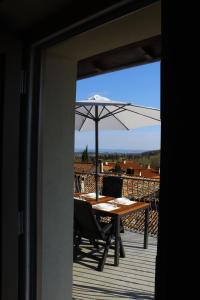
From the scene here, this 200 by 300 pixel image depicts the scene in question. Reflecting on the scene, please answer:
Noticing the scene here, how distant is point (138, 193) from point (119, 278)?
3.00 metres

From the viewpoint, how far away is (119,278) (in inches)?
128

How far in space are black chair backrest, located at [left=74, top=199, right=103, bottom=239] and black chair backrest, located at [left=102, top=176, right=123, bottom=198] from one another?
128 centimetres

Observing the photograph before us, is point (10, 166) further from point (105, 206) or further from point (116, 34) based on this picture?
point (105, 206)

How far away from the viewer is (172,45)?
763 mm

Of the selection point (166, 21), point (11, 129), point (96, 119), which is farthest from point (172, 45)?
point (96, 119)

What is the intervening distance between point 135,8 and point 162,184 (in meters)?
0.67

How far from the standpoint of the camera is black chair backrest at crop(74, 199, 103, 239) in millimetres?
3248

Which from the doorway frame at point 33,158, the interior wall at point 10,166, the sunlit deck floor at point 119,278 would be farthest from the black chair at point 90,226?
the interior wall at point 10,166

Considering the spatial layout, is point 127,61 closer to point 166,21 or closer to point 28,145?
point 28,145

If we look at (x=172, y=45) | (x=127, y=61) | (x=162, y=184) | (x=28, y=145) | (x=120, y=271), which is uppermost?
(x=127, y=61)

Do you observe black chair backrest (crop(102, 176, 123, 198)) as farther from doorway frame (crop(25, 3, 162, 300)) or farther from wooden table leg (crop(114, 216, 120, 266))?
doorway frame (crop(25, 3, 162, 300))

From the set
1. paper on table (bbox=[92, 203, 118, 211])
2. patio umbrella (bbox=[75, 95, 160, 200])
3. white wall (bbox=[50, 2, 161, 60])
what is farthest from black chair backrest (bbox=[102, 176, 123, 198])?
white wall (bbox=[50, 2, 161, 60])

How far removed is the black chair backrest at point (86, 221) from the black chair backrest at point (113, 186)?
1277 millimetres

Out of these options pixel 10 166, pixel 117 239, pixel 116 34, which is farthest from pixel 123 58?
pixel 117 239
